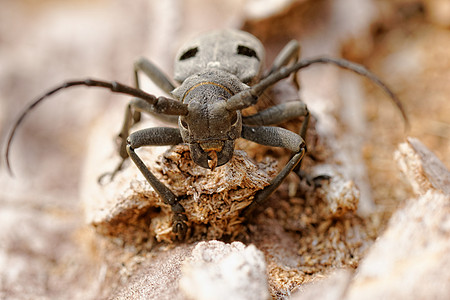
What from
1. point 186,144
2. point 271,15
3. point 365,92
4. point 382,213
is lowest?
point 382,213

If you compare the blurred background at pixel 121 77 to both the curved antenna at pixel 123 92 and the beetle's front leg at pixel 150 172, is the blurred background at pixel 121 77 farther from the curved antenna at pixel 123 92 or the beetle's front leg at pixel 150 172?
the curved antenna at pixel 123 92

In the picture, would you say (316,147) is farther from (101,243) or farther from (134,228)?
(101,243)

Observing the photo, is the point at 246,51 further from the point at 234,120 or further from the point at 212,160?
the point at 212,160

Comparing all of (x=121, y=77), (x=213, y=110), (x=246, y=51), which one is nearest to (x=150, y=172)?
(x=213, y=110)

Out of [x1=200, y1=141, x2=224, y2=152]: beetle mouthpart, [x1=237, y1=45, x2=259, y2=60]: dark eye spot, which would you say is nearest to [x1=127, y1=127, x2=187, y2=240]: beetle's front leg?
[x1=200, y1=141, x2=224, y2=152]: beetle mouthpart

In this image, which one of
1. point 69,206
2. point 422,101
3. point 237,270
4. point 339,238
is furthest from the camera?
point 422,101

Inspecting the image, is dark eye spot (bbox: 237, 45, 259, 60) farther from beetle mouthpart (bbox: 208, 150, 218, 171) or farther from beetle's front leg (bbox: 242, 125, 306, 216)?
beetle mouthpart (bbox: 208, 150, 218, 171)

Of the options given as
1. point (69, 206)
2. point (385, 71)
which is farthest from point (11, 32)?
point (385, 71)
